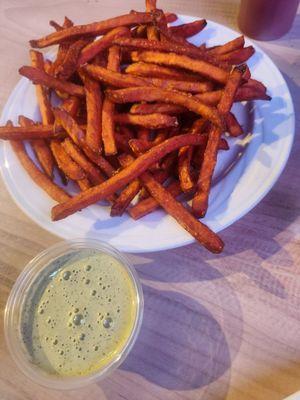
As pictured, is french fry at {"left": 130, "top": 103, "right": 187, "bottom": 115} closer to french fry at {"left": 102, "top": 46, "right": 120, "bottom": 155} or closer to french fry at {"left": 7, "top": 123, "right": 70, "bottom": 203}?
french fry at {"left": 102, "top": 46, "right": 120, "bottom": 155}

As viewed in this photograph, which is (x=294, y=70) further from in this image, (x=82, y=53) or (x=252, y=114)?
(x=82, y=53)

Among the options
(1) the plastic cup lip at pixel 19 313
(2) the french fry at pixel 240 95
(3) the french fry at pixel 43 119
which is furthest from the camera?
(3) the french fry at pixel 43 119

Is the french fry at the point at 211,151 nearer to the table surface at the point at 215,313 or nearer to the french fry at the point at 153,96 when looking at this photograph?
the french fry at the point at 153,96

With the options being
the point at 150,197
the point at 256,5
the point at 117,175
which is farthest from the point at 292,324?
the point at 256,5

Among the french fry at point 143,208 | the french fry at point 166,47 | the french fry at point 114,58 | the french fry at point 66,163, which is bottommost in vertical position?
the french fry at point 143,208

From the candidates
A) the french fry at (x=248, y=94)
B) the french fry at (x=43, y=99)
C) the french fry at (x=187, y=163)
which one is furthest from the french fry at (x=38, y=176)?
the french fry at (x=248, y=94)

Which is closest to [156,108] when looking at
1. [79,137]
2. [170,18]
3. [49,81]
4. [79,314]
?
[79,137]

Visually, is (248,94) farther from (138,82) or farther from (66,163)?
(66,163)
